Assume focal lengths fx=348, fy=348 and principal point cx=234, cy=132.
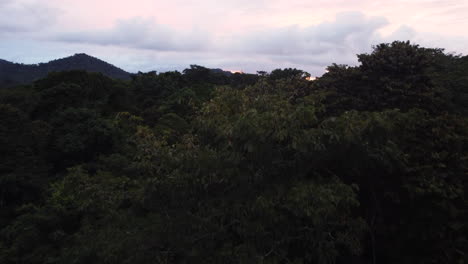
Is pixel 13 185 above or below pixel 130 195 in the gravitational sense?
below

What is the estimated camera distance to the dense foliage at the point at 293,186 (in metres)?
5.07

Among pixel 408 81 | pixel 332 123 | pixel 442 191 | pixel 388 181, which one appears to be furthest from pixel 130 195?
pixel 408 81

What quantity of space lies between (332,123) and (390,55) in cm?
713

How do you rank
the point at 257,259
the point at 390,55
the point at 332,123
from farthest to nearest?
the point at 390,55
the point at 332,123
the point at 257,259

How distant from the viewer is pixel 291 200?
4832mm

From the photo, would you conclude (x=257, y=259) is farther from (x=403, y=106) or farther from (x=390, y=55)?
(x=390, y=55)

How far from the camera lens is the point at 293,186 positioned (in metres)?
5.29

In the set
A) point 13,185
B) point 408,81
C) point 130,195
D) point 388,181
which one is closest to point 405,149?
point 388,181

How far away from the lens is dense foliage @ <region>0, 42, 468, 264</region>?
5.07 m

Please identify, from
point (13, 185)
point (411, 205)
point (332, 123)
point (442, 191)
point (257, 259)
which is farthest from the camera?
point (13, 185)

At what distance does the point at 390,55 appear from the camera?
11211mm

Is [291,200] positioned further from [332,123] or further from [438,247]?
[438,247]

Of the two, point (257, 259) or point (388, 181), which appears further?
point (388, 181)

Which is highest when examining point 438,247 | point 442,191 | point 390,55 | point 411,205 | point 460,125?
point 390,55
